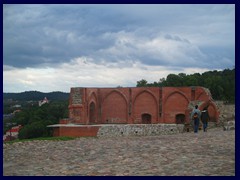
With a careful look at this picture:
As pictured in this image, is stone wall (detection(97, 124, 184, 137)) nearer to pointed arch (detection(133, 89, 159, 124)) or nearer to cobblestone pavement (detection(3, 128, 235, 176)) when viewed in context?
pointed arch (detection(133, 89, 159, 124))

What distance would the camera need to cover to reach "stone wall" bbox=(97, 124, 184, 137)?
23.5m

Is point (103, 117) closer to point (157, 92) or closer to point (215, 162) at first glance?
point (157, 92)

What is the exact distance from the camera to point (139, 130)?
23578 mm

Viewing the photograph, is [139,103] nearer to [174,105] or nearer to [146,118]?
[146,118]

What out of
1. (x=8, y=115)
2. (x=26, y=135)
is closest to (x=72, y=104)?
(x=26, y=135)

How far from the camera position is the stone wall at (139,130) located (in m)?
23.5

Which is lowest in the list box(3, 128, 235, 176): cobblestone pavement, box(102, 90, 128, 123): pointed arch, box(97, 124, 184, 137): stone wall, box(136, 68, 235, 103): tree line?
box(97, 124, 184, 137): stone wall

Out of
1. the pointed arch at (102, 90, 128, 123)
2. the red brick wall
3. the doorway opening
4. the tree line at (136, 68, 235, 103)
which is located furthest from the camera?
the tree line at (136, 68, 235, 103)

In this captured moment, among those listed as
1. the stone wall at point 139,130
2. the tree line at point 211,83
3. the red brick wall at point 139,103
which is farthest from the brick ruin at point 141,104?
the tree line at point 211,83

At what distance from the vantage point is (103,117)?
3084 cm

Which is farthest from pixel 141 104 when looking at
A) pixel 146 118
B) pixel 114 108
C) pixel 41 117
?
pixel 41 117

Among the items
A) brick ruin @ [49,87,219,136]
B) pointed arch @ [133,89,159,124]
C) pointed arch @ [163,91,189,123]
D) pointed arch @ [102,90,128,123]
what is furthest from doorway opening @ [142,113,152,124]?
pointed arch @ [102,90,128,123]

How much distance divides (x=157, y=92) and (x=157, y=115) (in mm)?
1830

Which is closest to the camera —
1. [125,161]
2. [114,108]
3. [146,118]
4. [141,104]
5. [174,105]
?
[125,161]
